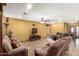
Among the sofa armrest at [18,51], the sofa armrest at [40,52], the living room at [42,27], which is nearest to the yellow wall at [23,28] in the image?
the living room at [42,27]

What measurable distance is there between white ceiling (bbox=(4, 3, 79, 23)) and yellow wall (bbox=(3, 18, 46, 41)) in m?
0.12

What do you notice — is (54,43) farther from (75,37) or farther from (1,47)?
A: (1,47)

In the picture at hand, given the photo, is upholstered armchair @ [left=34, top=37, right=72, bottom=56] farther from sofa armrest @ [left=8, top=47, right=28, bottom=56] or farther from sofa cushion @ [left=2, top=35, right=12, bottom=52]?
sofa cushion @ [left=2, top=35, right=12, bottom=52]

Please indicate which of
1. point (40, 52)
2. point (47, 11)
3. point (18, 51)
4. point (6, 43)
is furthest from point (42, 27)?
point (6, 43)

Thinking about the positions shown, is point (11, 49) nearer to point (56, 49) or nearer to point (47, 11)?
point (56, 49)

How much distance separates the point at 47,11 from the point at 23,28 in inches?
25.6

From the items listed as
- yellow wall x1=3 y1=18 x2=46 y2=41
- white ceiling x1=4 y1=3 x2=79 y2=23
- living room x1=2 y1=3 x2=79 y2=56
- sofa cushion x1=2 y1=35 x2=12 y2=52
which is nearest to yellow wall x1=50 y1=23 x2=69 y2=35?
living room x1=2 y1=3 x2=79 y2=56

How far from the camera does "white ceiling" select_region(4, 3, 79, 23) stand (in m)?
3.10

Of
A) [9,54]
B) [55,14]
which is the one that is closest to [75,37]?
[55,14]

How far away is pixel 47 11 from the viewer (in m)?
3.17

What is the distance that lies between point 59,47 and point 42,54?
42cm

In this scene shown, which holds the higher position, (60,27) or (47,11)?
(47,11)

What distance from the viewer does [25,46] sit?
3150 millimetres

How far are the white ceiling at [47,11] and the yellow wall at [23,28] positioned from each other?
0.12m
